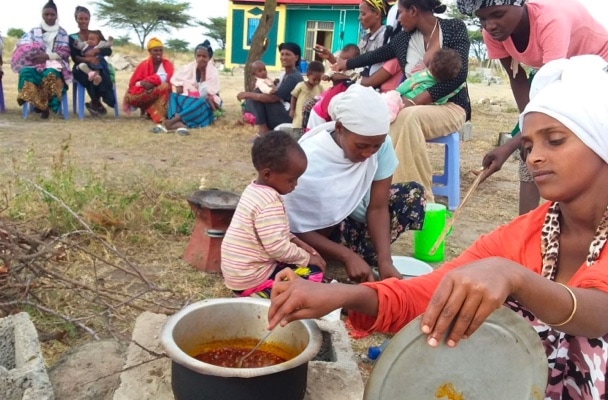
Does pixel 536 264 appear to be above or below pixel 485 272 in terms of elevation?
below

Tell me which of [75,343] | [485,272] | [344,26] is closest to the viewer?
[485,272]

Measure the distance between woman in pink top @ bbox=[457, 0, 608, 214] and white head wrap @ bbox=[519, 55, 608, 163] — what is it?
1.52 m

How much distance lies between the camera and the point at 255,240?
2.72m

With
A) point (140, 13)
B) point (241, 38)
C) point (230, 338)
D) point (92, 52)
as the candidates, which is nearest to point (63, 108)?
point (92, 52)

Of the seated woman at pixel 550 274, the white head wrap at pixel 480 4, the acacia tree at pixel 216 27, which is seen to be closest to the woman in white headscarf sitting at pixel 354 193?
the white head wrap at pixel 480 4

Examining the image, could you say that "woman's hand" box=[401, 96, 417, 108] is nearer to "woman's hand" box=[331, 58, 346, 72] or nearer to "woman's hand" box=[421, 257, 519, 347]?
"woman's hand" box=[331, 58, 346, 72]

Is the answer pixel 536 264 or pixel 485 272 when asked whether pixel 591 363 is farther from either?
pixel 485 272

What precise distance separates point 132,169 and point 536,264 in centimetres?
456

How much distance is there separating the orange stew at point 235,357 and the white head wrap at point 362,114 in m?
1.45

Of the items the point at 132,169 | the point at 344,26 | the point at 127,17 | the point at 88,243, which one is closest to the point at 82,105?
the point at 132,169

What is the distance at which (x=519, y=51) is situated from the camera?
3.36 metres

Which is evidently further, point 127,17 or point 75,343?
point 127,17

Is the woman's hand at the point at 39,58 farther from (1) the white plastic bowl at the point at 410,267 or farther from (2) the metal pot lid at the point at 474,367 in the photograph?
(2) the metal pot lid at the point at 474,367

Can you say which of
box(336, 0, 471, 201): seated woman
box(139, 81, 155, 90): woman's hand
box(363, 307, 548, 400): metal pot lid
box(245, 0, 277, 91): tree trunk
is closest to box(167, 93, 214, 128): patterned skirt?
box(139, 81, 155, 90): woman's hand
